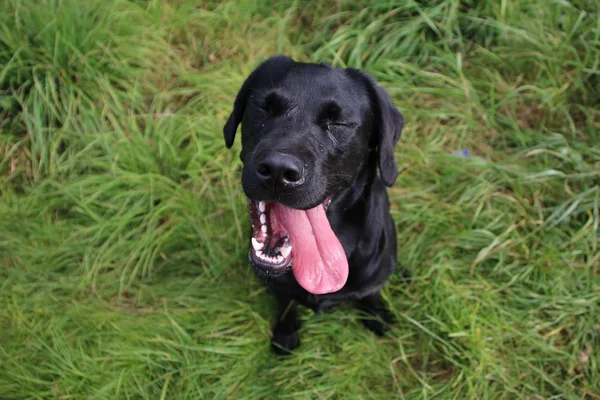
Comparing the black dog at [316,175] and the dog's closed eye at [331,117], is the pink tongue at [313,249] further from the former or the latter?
the dog's closed eye at [331,117]

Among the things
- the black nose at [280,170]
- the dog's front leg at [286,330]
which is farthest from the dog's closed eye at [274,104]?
the dog's front leg at [286,330]

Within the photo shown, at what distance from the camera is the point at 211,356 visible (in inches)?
93.4

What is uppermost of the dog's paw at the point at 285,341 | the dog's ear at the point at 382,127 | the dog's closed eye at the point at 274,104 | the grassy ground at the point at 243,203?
the dog's closed eye at the point at 274,104

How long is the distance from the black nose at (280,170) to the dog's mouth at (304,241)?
0.99 ft

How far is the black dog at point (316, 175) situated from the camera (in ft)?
5.32

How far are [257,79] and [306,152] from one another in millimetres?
495

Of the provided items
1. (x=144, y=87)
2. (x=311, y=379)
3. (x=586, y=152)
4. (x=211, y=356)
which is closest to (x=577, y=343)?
(x=586, y=152)

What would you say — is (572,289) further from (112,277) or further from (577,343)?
(112,277)

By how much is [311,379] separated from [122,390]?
885mm

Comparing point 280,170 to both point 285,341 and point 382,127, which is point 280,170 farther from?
point 285,341

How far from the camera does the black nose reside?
152 centimetres

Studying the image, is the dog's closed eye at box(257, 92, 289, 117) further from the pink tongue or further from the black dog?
the pink tongue

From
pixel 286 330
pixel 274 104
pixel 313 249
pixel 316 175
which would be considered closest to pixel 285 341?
pixel 286 330

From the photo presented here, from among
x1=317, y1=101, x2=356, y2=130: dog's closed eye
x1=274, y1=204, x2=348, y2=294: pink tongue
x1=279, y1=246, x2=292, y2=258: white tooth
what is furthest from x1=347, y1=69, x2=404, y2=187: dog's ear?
x1=279, y1=246, x2=292, y2=258: white tooth
